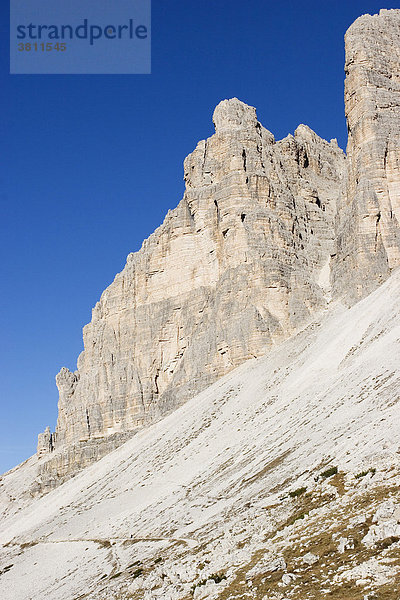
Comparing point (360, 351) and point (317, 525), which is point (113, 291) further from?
point (317, 525)

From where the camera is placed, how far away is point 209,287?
106m

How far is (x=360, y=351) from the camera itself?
62000 millimetres

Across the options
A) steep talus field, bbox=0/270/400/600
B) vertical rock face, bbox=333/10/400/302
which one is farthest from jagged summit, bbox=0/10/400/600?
vertical rock face, bbox=333/10/400/302

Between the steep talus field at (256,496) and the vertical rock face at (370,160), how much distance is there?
7470mm

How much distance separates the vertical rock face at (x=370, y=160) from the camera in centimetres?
8981

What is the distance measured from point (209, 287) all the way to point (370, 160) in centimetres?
3055

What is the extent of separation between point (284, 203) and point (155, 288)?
84.7ft

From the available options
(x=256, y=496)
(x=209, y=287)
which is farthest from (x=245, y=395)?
(x=256, y=496)

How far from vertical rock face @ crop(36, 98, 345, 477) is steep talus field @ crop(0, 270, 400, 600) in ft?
28.3

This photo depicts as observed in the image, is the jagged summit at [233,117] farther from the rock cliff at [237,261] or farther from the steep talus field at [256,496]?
the steep talus field at [256,496]

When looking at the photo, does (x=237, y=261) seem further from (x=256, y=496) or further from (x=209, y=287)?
(x=256, y=496)

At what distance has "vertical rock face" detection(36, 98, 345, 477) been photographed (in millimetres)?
A: 96688

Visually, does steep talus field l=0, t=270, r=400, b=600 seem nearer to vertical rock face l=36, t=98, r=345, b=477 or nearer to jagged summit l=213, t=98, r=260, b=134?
vertical rock face l=36, t=98, r=345, b=477

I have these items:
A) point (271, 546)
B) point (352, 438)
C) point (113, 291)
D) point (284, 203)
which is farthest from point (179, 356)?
point (271, 546)
